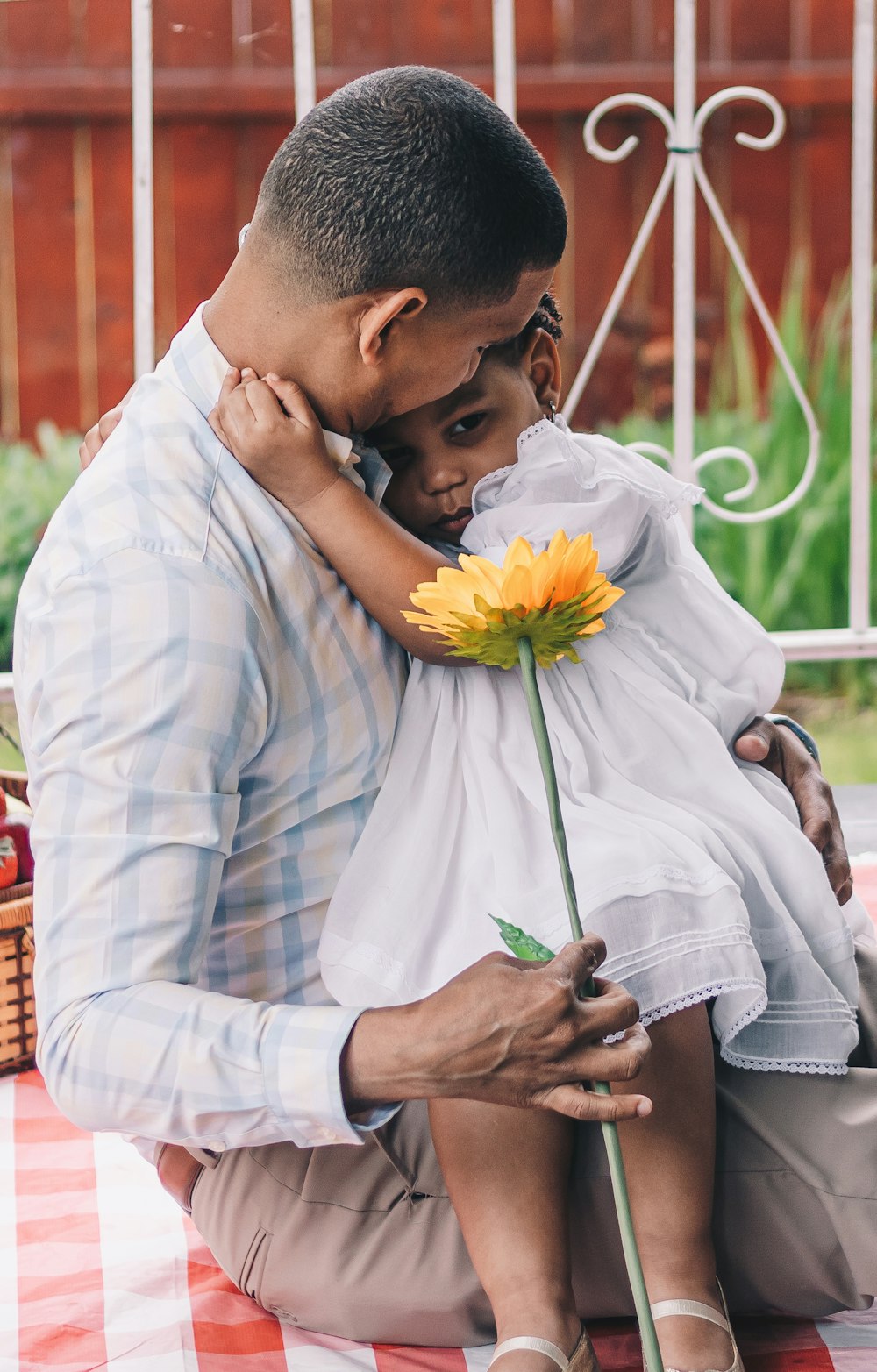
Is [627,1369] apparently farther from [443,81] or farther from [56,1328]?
[443,81]

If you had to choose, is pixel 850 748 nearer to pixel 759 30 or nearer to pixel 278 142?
pixel 759 30

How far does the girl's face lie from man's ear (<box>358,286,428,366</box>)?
0.67 feet

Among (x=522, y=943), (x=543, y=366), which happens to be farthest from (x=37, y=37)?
(x=522, y=943)

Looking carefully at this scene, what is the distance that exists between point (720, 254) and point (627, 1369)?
11.1 ft

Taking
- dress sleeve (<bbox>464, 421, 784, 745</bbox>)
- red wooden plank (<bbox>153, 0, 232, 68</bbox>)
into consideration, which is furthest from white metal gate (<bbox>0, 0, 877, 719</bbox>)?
Answer: red wooden plank (<bbox>153, 0, 232, 68</bbox>)

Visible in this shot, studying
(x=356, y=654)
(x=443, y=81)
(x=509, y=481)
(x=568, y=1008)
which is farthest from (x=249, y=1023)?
(x=443, y=81)

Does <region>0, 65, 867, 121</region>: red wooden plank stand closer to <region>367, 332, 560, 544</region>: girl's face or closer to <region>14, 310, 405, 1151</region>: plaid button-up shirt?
<region>367, 332, 560, 544</region>: girl's face

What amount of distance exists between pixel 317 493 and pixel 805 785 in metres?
0.66

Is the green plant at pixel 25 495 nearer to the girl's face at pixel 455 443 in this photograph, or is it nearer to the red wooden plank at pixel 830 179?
the red wooden plank at pixel 830 179

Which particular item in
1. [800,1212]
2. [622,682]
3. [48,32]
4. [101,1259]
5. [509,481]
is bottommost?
[101,1259]

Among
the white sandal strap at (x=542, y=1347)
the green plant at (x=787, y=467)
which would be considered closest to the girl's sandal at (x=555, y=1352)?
the white sandal strap at (x=542, y=1347)

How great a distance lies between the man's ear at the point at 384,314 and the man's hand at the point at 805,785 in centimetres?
59

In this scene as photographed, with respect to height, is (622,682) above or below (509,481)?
below

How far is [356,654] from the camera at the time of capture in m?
1.42
